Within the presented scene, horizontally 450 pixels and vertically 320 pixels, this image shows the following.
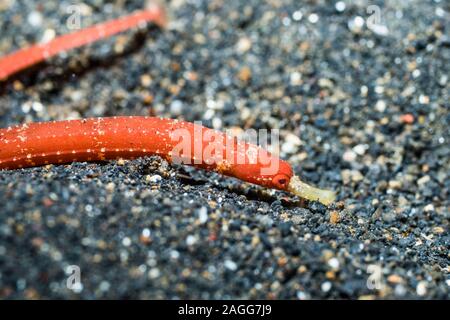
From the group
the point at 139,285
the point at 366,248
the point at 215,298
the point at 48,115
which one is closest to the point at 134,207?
the point at 139,285

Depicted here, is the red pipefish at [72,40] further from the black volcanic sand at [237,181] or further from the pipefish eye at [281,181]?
the pipefish eye at [281,181]

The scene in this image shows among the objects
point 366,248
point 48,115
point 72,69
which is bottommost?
point 366,248

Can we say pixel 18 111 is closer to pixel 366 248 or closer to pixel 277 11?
pixel 277 11

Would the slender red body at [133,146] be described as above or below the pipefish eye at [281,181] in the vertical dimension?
above

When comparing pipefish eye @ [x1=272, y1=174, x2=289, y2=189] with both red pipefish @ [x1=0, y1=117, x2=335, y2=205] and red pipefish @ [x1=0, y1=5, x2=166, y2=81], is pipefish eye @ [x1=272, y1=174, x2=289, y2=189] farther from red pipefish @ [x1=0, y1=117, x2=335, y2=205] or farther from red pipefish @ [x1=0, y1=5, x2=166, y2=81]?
red pipefish @ [x1=0, y1=5, x2=166, y2=81]

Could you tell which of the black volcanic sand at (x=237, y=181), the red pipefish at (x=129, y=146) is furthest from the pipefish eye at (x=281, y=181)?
the black volcanic sand at (x=237, y=181)

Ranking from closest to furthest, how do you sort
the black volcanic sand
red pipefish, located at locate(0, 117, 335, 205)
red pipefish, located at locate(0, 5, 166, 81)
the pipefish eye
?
the black volcanic sand < red pipefish, located at locate(0, 117, 335, 205) < the pipefish eye < red pipefish, located at locate(0, 5, 166, 81)

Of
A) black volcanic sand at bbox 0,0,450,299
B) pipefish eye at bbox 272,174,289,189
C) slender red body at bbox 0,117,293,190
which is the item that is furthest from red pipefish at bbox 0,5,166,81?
pipefish eye at bbox 272,174,289,189
